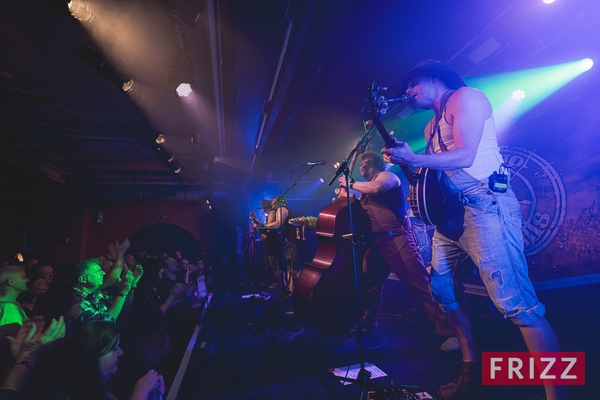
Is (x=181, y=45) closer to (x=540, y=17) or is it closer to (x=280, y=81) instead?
(x=280, y=81)

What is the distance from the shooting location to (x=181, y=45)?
12.5ft

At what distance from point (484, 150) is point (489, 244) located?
2.33 ft

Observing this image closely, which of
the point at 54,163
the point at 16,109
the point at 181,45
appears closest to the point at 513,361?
the point at 181,45

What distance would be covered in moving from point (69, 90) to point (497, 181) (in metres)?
7.34

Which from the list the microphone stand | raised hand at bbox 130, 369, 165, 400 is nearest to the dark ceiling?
the microphone stand

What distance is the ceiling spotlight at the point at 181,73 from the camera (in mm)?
3676

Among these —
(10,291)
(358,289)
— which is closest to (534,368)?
(358,289)

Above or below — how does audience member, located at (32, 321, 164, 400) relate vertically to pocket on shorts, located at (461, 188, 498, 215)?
below

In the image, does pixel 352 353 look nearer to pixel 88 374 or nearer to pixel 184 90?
pixel 88 374

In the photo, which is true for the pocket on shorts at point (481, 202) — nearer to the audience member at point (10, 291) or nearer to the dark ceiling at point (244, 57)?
the dark ceiling at point (244, 57)

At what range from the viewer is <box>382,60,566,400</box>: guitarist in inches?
60.3

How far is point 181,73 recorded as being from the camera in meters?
3.76

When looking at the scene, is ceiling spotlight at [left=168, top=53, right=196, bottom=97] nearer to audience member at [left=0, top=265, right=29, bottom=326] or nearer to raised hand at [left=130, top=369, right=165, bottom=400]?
audience member at [left=0, top=265, right=29, bottom=326]

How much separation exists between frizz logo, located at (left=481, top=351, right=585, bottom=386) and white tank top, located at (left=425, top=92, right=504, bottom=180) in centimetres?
118
